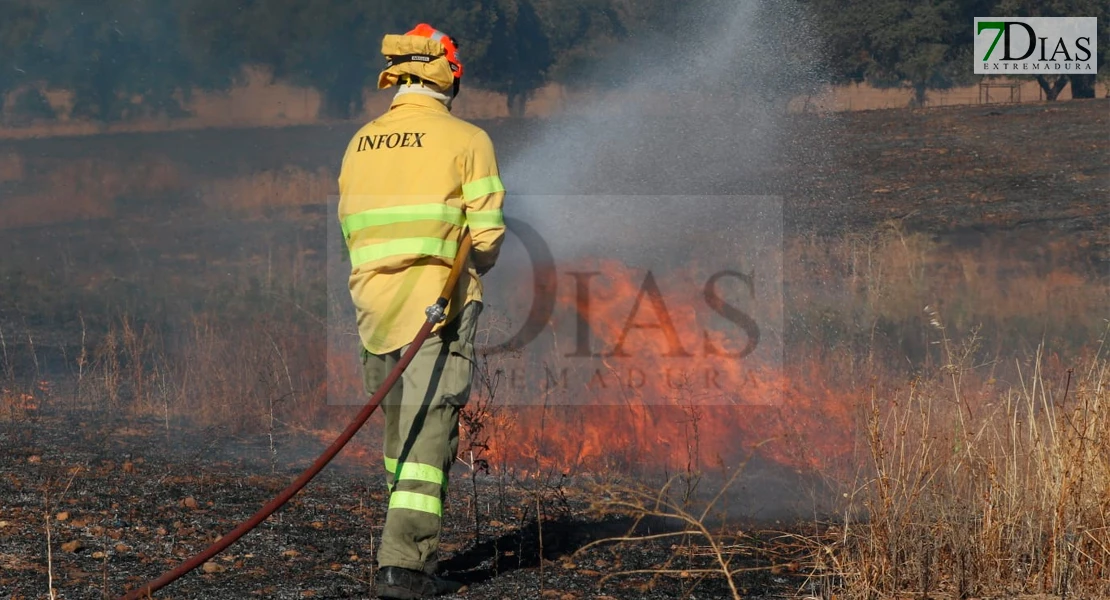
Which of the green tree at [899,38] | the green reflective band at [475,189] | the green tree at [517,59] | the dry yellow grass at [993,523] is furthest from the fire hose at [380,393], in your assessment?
the green tree at [899,38]

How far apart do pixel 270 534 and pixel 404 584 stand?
1083 millimetres

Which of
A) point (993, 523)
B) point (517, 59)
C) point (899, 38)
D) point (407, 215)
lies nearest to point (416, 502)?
point (407, 215)

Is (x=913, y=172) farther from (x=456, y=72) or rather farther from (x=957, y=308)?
(x=456, y=72)

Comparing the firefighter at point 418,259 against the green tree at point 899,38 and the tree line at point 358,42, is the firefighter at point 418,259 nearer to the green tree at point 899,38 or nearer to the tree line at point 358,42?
the tree line at point 358,42

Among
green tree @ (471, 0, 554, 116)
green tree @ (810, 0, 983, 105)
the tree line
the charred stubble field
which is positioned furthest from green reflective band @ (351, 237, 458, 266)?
green tree @ (810, 0, 983, 105)

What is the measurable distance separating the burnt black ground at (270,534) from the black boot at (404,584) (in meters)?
0.15

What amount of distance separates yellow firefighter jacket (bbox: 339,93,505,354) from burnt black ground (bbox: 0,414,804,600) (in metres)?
0.99

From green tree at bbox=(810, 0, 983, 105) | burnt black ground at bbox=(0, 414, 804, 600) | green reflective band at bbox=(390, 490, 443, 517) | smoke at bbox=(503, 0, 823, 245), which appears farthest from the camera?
green tree at bbox=(810, 0, 983, 105)

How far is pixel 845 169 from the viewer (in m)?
18.1

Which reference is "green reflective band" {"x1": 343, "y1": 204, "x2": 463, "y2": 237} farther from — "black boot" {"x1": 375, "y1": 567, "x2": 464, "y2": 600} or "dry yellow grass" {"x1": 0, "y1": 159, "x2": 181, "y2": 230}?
"dry yellow grass" {"x1": 0, "y1": 159, "x2": 181, "y2": 230}

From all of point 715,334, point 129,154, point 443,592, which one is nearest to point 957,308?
point 715,334

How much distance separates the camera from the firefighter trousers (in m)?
4.32

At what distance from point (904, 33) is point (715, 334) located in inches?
617

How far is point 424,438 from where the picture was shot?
4367 millimetres
